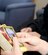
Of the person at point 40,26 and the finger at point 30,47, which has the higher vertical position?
the person at point 40,26

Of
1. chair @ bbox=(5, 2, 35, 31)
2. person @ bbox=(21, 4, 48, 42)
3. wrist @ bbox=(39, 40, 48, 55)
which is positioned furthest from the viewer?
chair @ bbox=(5, 2, 35, 31)

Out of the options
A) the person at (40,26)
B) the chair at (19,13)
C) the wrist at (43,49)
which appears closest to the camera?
the wrist at (43,49)

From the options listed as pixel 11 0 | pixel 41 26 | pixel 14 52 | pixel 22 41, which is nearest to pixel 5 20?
pixel 11 0

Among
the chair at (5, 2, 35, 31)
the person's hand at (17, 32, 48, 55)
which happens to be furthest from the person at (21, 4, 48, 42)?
the chair at (5, 2, 35, 31)

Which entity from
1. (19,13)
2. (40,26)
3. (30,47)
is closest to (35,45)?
(30,47)

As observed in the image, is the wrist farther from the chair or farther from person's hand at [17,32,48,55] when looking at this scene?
the chair

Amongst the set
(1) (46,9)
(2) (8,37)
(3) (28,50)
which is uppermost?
(1) (46,9)

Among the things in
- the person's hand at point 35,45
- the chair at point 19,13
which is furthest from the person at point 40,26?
the chair at point 19,13

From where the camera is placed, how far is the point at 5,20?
245 cm

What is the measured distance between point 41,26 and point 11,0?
141cm

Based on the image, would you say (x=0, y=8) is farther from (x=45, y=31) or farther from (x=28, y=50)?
(x=28, y=50)

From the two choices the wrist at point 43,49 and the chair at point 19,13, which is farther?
the chair at point 19,13

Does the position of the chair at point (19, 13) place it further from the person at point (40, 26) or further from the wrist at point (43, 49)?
the wrist at point (43, 49)

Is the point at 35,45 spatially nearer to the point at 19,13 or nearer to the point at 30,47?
the point at 30,47
